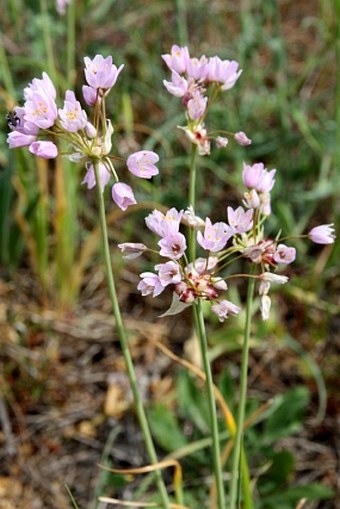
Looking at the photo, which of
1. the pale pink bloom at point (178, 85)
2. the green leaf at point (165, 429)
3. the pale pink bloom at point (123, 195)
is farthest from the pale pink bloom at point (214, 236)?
the green leaf at point (165, 429)

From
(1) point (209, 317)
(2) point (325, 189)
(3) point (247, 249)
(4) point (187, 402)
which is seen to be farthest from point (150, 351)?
(3) point (247, 249)

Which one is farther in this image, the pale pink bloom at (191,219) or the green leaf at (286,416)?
the green leaf at (286,416)

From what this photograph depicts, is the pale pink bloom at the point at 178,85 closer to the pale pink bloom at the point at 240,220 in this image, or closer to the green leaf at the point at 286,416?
the pale pink bloom at the point at 240,220

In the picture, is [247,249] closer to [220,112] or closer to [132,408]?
[132,408]

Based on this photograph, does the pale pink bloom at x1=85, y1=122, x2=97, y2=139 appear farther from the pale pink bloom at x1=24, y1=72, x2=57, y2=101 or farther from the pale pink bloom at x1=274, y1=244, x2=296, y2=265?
the pale pink bloom at x1=274, y1=244, x2=296, y2=265

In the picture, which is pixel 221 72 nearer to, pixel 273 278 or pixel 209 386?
pixel 273 278

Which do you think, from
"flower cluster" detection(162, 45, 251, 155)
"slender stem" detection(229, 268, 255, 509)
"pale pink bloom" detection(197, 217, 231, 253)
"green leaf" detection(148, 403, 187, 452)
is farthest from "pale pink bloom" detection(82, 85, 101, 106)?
"green leaf" detection(148, 403, 187, 452)

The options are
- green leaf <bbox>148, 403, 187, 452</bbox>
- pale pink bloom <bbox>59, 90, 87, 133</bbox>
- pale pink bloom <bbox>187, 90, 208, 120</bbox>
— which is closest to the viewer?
pale pink bloom <bbox>59, 90, 87, 133</bbox>
